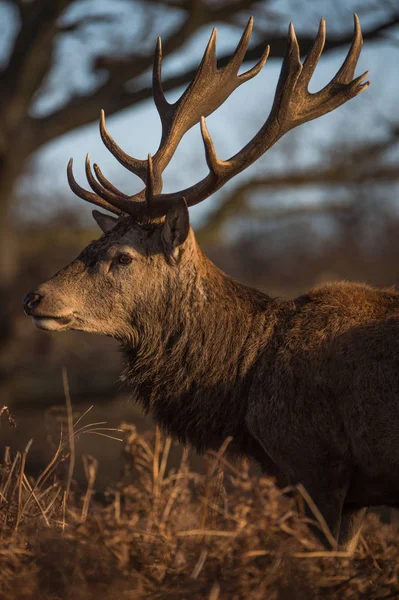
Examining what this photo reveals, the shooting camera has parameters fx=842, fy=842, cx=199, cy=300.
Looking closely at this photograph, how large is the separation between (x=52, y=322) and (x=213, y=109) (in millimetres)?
1883

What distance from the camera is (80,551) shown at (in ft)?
10.3

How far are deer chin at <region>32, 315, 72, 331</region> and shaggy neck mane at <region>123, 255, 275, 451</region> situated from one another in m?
0.37

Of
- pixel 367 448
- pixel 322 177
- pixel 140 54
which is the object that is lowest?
pixel 367 448

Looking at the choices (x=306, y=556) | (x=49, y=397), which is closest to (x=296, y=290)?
(x=49, y=397)

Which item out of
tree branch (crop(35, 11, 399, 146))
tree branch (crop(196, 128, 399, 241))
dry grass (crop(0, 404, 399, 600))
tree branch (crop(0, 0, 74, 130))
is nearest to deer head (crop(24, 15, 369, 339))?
dry grass (crop(0, 404, 399, 600))

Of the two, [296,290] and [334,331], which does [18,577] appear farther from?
[296,290]

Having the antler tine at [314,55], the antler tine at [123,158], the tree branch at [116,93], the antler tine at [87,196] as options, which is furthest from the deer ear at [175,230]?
the tree branch at [116,93]

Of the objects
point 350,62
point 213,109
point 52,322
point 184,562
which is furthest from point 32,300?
point 350,62

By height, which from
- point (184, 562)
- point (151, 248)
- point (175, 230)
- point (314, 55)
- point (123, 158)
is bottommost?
point (184, 562)

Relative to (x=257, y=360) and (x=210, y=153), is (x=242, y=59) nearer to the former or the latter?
(x=210, y=153)

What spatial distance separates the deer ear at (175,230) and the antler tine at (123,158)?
28.6 inches

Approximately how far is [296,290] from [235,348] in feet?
27.0

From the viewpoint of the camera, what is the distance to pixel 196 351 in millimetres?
4809

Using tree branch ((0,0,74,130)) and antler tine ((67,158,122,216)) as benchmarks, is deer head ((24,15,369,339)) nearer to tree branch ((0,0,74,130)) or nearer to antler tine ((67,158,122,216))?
antler tine ((67,158,122,216))
